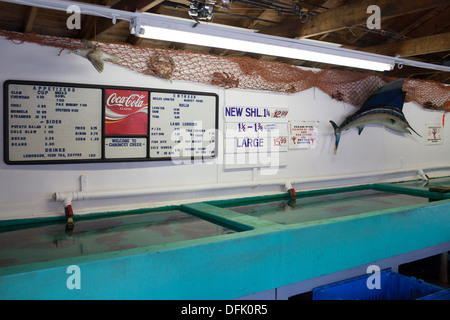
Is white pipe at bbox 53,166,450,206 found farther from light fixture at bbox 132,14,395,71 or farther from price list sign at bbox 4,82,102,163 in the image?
light fixture at bbox 132,14,395,71

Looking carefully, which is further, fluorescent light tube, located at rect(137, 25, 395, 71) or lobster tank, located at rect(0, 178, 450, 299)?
fluorescent light tube, located at rect(137, 25, 395, 71)

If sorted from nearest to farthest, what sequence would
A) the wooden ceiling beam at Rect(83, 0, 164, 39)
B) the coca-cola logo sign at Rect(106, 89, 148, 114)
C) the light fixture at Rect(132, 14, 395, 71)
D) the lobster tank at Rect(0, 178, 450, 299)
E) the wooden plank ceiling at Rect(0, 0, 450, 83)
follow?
1. the lobster tank at Rect(0, 178, 450, 299)
2. the light fixture at Rect(132, 14, 395, 71)
3. the wooden ceiling beam at Rect(83, 0, 164, 39)
4. the wooden plank ceiling at Rect(0, 0, 450, 83)
5. the coca-cola logo sign at Rect(106, 89, 148, 114)

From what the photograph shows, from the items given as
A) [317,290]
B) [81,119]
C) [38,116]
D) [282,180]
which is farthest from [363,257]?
[38,116]

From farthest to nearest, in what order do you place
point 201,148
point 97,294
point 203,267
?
point 201,148 → point 203,267 → point 97,294

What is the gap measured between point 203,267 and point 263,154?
1825mm

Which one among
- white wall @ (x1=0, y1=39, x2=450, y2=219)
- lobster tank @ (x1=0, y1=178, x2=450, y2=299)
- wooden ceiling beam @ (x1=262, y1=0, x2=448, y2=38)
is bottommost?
lobster tank @ (x1=0, y1=178, x2=450, y2=299)

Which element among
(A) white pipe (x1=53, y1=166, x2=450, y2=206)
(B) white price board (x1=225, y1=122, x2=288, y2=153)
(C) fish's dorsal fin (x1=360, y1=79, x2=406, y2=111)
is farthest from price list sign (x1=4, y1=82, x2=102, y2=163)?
(C) fish's dorsal fin (x1=360, y1=79, x2=406, y2=111)

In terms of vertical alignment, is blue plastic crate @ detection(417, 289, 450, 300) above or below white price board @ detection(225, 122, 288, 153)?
below

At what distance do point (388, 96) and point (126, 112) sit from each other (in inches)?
121

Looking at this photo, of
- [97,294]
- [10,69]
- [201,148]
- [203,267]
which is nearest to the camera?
[97,294]

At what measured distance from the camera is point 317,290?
2941 mm

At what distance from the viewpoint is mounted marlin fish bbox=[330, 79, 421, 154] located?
169 inches

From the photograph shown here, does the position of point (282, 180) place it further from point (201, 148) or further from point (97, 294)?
point (97, 294)
